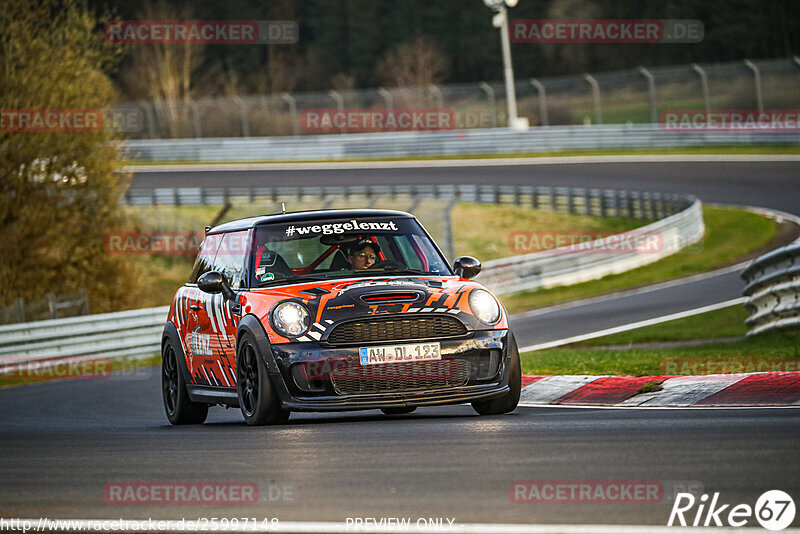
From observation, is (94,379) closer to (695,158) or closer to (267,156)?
(695,158)

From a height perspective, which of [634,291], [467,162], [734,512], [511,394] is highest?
[734,512]

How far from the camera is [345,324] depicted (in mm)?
8961

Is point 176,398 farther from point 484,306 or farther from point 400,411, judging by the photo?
point 484,306

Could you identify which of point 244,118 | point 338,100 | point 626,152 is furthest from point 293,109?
point 626,152

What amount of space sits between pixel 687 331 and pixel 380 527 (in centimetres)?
1468

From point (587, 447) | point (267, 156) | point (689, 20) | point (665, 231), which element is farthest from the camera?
point (689, 20)

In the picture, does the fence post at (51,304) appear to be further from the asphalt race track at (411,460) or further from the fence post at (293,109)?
the fence post at (293,109)

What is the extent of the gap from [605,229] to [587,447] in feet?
95.7

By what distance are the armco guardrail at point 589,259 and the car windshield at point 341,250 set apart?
16.7 metres

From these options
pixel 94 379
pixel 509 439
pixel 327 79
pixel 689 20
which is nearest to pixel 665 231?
pixel 94 379

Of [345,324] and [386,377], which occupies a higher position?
[345,324]

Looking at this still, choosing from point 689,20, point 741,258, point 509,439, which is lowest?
point 741,258

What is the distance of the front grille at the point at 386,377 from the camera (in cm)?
895

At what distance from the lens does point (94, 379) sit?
18.8 metres
